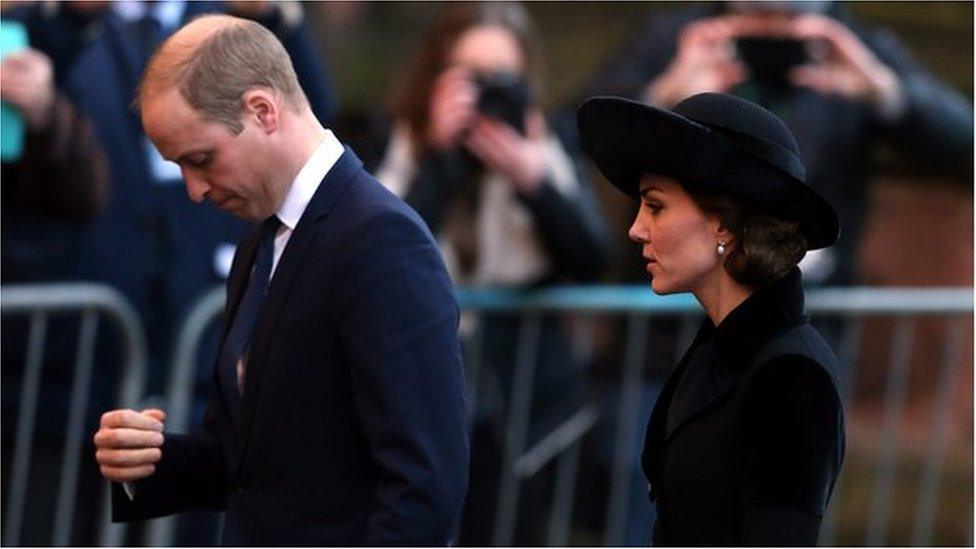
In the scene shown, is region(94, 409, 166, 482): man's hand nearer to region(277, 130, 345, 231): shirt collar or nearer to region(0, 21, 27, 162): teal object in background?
region(277, 130, 345, 231): shirt collar

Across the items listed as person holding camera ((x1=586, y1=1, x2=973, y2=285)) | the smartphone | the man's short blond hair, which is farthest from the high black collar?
the smartphone

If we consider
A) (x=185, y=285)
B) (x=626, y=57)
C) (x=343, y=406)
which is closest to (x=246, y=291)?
(x=343, y=406)

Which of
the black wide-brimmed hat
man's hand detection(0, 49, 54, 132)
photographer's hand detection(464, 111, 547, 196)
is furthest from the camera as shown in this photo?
photographer's hand detection(464, 111, 547, 196)

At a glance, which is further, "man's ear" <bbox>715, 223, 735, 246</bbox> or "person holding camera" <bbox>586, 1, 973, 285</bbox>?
"person holding camera" <bbox>586, 1, 973, 285</bbox>

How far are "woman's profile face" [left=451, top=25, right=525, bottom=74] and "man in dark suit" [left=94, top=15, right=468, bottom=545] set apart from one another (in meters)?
2.47

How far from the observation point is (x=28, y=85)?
16.8ft

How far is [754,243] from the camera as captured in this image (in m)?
3.15

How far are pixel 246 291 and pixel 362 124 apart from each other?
3636mm

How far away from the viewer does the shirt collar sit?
328cm

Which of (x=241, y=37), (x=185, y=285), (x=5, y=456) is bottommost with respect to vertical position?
(x=5, y=456)

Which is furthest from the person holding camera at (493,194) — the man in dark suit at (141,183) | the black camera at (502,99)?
the man in dark suit at (141,183)

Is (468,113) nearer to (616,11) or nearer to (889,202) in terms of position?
(616,11)

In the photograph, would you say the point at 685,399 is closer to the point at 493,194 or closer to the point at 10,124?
the point at 10,124

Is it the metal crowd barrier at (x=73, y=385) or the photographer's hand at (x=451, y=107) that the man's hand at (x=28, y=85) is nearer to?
the metal crowd barrier at (x=73, y=385)
